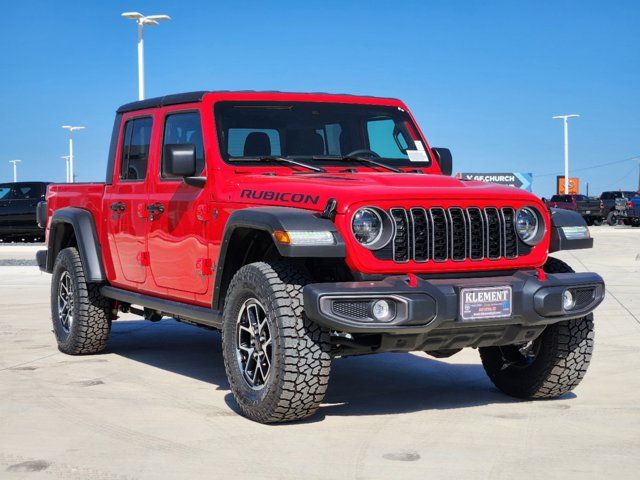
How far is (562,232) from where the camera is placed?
605 cm

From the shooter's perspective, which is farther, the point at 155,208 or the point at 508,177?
the point at 508,177

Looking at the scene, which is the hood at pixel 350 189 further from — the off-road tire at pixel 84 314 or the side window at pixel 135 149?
the off-road tire at pixel 84 314

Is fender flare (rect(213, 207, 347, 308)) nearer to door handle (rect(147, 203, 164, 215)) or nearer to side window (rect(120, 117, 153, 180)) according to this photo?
door handle (rect(147, 203, 164, 215))

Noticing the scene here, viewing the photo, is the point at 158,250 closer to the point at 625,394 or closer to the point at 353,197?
the point at 353,197

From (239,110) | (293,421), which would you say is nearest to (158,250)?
(239,110)

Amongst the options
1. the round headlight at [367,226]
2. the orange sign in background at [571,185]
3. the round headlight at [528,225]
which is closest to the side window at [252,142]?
the round headlight at [367,226]

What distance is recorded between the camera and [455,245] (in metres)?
5.67

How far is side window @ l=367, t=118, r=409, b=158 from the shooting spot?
7082 mm

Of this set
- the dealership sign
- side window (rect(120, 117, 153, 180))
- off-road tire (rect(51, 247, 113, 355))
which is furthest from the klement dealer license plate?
the dealership sign

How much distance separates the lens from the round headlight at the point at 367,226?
544 centimetres

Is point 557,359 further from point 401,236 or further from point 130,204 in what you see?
point 130,204

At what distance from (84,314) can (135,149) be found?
4.66 feet

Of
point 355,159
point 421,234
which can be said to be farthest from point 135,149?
point 421,234

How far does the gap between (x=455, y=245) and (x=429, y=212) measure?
248 mm
